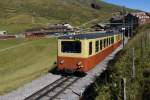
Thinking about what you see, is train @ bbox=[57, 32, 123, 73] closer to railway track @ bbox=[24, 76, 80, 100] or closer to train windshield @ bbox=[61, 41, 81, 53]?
train windshield @ bbox=[61, 41, 81, 53]

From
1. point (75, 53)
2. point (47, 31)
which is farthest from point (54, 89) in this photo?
point (47, 31)

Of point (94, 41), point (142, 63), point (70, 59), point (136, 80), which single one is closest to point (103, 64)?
point (94, 41)

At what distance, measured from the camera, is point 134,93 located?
1473 cm

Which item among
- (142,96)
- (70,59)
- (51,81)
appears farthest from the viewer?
(70,59)

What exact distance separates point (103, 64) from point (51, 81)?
9531mm

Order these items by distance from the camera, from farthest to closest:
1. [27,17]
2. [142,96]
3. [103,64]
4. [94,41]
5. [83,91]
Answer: [27,17] → [103,64] → [94,41] → [83,91] → [142,96]

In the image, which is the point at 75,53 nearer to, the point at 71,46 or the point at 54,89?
the point at 71,46

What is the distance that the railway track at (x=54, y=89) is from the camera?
19.7 meters

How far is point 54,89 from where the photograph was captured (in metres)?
21.9

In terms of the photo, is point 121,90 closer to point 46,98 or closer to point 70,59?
point 46,98

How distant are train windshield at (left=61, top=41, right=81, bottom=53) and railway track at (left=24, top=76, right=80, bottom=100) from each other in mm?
1884

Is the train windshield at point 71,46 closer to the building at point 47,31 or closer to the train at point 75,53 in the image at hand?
the train at point 75,53

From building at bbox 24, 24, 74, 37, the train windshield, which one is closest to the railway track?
the train windshield

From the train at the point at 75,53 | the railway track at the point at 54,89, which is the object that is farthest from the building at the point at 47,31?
the railway track at the point at 54,89
